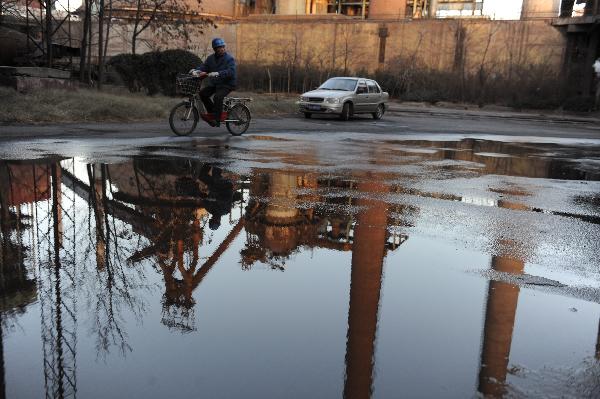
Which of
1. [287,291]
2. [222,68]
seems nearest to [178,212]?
[287,291]

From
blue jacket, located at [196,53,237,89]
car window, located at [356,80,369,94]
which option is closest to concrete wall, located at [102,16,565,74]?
car window, located at [356,80,369,94]

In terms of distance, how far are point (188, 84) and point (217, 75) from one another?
2.17 feet

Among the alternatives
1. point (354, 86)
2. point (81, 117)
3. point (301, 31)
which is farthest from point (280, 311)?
point (301, 31)

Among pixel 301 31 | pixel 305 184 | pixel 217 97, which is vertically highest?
pixel 301 31

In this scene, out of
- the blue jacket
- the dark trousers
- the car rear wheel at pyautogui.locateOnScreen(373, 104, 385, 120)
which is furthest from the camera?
the car rear wheel at pyautogui.locateOnScreen(373, 104, 385, 120)

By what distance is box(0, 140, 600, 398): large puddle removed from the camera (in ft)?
9.92

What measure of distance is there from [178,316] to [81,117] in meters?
13.8

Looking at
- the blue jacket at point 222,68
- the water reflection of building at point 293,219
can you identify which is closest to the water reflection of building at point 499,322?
the water reflection of building at point 293,219

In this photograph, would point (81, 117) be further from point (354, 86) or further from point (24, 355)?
point (24, 355)

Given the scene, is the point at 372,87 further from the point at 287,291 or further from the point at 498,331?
the point at 498,331

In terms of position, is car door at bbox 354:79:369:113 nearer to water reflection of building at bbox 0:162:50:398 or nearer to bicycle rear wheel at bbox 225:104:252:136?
bicycle rear wheel at bbox 225:104:252:136

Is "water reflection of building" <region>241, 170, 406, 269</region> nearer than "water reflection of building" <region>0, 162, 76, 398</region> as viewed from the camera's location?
No

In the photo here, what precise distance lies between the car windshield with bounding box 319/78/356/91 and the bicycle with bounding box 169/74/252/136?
1089 centimetres

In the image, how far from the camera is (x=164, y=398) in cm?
276
